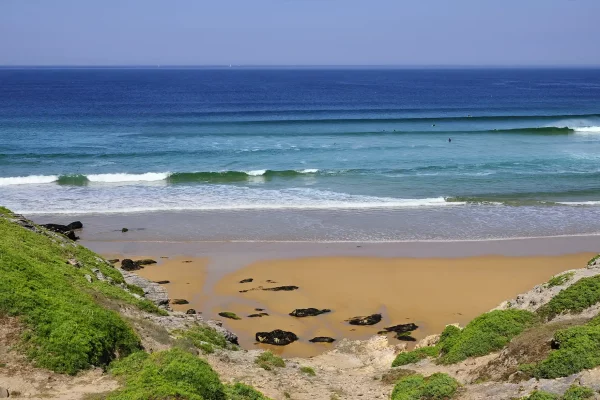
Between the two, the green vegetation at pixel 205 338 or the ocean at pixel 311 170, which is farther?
the ocean at pixel 311 170

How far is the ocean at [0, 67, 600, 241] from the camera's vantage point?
102ft

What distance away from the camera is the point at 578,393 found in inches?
378

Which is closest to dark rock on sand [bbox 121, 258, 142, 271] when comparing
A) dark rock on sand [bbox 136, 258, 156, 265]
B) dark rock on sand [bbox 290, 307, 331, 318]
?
dark rock on sand [bbox 136, 258, 156, 265]

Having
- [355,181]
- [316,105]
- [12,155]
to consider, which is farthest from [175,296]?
[316,105]

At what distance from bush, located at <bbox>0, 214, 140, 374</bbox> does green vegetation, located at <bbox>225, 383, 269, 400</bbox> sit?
7.97 feet

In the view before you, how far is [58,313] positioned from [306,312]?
30.5ft

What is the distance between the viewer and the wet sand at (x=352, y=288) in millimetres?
19078

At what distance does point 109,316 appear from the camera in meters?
12.6

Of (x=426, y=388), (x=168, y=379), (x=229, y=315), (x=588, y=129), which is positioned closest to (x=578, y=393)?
(x=426, y=388)

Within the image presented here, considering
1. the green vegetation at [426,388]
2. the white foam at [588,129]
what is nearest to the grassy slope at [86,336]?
the green vegetation at [426,388]

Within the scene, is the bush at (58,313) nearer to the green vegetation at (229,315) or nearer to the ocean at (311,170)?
the green vegetation at (229,315)

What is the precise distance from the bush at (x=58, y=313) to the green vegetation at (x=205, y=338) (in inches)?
66.3

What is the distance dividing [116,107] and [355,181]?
4591 centimetres

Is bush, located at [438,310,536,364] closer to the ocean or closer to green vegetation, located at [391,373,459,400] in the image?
green vegetation, located at [391,373,459,400]
